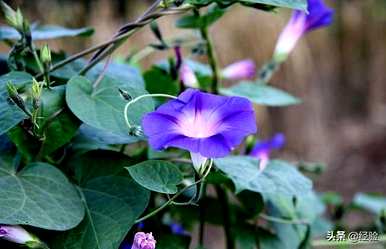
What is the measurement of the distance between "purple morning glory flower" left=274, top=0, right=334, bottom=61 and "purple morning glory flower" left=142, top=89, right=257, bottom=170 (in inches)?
15.7

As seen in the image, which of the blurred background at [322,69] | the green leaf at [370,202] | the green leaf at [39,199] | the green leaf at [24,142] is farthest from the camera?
the blurred background at [322,69]

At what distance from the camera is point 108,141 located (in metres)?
0.71

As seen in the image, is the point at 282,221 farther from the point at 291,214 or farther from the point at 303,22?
the point at 303,22

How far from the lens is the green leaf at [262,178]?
2.43 feet

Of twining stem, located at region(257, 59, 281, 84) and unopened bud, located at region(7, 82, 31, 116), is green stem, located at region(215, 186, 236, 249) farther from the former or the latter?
unopened bud, located at region(7, 82, 31, 116)

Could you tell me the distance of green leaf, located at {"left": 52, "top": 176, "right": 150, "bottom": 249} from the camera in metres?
0.65

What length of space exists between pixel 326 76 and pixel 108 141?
3.40 meters

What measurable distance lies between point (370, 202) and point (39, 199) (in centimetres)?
73

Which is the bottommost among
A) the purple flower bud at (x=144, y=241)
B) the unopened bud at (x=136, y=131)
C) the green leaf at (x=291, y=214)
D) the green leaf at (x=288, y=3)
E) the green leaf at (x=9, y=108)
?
the green leaf at (x=291, y=214)

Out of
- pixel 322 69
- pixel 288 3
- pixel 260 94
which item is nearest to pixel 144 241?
pixel 288 3

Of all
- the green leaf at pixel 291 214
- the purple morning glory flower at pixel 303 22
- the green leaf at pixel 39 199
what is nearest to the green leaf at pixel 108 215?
the green leaf at pixel 39 199

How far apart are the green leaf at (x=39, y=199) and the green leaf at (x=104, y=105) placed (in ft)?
0.24

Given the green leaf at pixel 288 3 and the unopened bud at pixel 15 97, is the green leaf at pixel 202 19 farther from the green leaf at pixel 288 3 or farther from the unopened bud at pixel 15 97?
the unopened bud at pixel 15 97

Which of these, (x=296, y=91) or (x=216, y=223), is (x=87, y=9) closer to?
(x=296, y=91)
